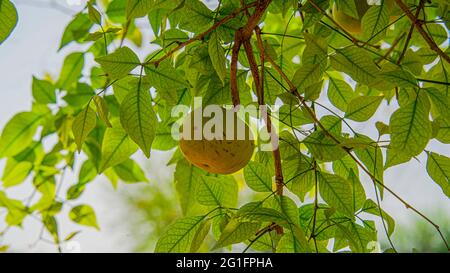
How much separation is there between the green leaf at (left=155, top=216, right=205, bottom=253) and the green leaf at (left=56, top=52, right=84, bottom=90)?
1.79 ft

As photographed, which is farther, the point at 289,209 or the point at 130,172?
the point at 130,172

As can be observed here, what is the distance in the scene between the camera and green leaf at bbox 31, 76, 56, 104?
3.69 feet

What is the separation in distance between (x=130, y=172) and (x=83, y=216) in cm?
15

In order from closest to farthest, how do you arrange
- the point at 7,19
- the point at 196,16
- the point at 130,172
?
1. the point at 7,19
2. the point at 196,16
3. the point at 130,172

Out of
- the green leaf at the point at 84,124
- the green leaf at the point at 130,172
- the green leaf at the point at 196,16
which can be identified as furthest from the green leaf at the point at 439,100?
the green leaf at the point at 130,172

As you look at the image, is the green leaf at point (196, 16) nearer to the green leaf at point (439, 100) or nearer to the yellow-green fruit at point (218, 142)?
the yellow-green fruit at point (218, 142)

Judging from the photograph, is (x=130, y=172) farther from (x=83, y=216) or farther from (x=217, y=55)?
(x=217, y=55)

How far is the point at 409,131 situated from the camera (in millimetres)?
567

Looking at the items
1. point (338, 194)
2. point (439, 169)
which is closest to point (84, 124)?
point (338, 194)

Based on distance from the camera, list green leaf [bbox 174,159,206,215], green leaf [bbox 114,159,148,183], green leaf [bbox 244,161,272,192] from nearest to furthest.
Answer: green leaf [bbox 244,161,272,192]
green leaf [bbox 174,159,206,215]
green leaf [bbox 114,159,148,183]

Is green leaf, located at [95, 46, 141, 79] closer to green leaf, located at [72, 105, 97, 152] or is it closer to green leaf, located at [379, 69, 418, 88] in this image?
green leaf, located at [72, 105, 97, 152]

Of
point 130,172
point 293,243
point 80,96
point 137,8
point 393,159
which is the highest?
point 80,96

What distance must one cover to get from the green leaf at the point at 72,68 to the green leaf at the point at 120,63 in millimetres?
507

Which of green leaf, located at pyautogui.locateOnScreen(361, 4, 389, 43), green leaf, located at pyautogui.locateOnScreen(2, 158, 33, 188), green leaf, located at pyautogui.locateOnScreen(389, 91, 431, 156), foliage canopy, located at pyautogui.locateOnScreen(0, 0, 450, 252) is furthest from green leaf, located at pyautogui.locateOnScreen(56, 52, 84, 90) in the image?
green leaf, located at pyautogui.locateOnScreen(389, 91, 431, 156)
